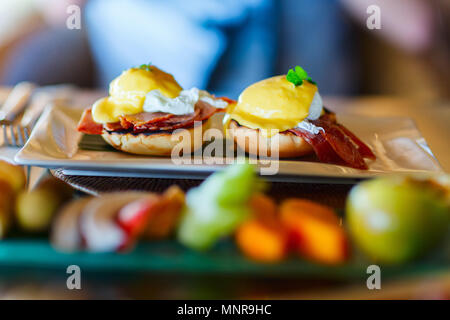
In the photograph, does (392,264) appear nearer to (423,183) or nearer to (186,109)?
(423,183)

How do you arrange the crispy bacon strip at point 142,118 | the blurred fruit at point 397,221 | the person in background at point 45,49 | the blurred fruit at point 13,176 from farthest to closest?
the person in background at point 45,49, the crispy bacon strip at point 142,118, the blurred fruit at point 13,176, the blurred fruit at point 397,221

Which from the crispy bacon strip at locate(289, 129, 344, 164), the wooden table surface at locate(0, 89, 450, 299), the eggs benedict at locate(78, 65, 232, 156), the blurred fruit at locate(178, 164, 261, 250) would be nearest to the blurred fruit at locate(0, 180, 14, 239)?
the wooden table surface at locate(0, 89, 450, 299)

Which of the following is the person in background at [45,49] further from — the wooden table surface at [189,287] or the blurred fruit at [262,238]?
the blurred fruit at [262,238]

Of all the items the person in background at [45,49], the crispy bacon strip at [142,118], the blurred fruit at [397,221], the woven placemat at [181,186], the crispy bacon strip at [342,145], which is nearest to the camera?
the blurred fruit at [397,221]

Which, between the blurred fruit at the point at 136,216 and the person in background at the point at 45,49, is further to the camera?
the person in background at the point at 45,49

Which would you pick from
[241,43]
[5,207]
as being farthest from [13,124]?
[241,43]

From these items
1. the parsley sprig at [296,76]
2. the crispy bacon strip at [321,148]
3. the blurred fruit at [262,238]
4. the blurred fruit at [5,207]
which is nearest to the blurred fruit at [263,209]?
the blurred fruit at [262,238]

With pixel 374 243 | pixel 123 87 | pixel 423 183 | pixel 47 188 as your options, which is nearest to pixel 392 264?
pixel 374 243
